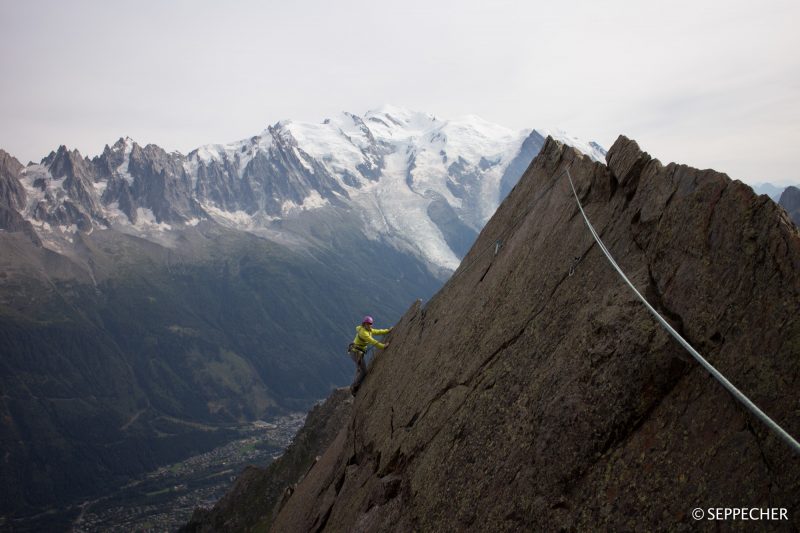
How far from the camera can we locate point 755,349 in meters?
11.7

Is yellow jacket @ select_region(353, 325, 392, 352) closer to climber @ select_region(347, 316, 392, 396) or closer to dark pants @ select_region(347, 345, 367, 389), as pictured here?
climber @ select_region(347, 316, 392, 396)

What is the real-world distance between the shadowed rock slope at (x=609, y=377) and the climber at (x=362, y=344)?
5945mm

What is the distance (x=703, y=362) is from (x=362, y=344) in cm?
2074

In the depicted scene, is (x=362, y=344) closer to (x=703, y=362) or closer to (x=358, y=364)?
(x=358, y=364)

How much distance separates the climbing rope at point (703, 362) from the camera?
31.7 ft

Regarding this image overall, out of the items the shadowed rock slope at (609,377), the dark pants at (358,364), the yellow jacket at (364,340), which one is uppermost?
the shadowed rock slope at (609,377)

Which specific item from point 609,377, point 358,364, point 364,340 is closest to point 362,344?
point 364,340

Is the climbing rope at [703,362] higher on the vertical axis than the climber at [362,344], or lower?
higher

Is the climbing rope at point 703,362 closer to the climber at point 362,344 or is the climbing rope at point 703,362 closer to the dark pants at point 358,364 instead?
the climber at point 362,344

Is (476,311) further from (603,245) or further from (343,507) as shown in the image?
(343,507)

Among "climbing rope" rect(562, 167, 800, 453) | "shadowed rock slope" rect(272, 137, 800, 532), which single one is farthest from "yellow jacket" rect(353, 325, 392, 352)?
"climbing rope" rect(562, 167, 800, 453)

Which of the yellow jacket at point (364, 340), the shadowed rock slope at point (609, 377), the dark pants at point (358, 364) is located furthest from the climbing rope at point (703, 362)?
the dark pants at point (358, 364)

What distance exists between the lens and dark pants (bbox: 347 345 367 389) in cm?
3083

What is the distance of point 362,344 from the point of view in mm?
30172
